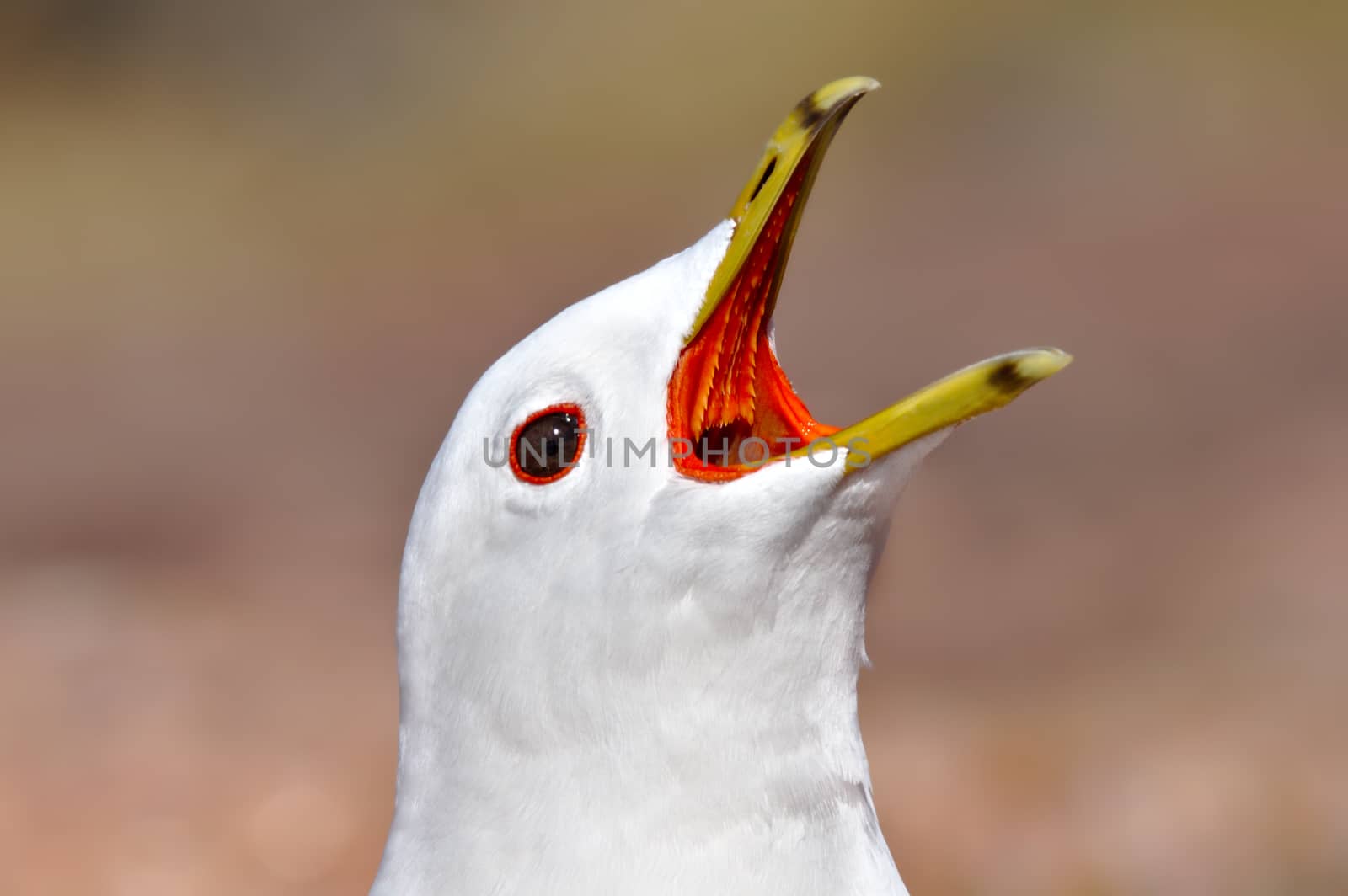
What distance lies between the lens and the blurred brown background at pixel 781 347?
19.9 feet

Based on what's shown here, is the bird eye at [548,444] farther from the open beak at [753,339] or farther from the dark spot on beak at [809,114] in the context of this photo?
the dark spot on beak at [809,114]

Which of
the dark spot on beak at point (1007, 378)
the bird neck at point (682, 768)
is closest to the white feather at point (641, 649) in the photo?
the bird neck at point (682, 768)

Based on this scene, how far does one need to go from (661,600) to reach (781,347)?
7516 mm

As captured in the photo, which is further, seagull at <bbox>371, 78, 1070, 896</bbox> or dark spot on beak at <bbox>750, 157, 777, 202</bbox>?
dark spot on beak at <bbox>750, 157, 777, 202</bbox>

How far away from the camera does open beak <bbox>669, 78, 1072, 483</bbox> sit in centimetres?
196

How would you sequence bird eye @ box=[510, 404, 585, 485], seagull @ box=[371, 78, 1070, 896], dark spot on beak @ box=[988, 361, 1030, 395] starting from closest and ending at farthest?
dark spot on beak @ box=[988, 361, 1030, 395] → seagull @ box=[371, 78, 1070, 896] → bird eye @ box=[510, 404, 585, 485]

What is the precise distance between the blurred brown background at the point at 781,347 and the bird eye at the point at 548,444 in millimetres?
3915

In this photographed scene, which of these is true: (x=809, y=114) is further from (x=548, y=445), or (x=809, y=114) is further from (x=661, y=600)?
(x=661, y=600)

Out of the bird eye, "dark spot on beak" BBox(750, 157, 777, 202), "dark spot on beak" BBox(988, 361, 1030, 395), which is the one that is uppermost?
"dark spot on beak" BBox(750, 157, 777, 202)

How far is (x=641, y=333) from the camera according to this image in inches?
77.4

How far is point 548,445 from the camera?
196 cm

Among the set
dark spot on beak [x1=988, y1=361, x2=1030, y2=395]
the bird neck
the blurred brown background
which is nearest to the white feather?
the bird neck

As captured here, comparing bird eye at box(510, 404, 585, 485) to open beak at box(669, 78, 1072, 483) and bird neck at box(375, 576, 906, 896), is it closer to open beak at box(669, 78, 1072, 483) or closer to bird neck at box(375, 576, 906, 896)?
open beak at box(669, 78, 1072, 483)

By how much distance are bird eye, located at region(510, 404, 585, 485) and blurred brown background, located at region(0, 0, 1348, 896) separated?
12.8 feet
